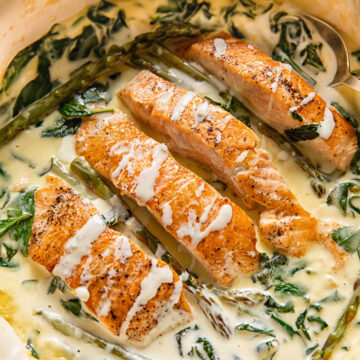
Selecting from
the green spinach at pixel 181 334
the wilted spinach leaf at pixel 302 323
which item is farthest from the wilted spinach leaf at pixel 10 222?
the wilted spinach leaf at pixel 302 323

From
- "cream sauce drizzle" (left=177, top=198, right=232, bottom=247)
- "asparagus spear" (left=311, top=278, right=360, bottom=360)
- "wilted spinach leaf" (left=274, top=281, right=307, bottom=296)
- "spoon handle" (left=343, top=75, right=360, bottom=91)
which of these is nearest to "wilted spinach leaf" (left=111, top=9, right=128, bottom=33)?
"cream sauce drizzle" (left=177, top=198, right=232, bottom=247)

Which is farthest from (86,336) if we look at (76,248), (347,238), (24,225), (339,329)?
(347,238)

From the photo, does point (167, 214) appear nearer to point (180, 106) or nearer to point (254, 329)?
point (180, 106)

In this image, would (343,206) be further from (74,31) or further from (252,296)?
(74,31)

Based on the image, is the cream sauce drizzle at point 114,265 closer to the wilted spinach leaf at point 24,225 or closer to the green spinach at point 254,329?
the wilted spinach leaf at point 24,225

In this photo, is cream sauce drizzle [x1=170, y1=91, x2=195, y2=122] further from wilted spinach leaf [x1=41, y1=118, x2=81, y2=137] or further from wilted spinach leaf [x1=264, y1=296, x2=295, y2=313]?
wilted spinach leaf [x1=264, y1=296, x2=295, y2=313]
